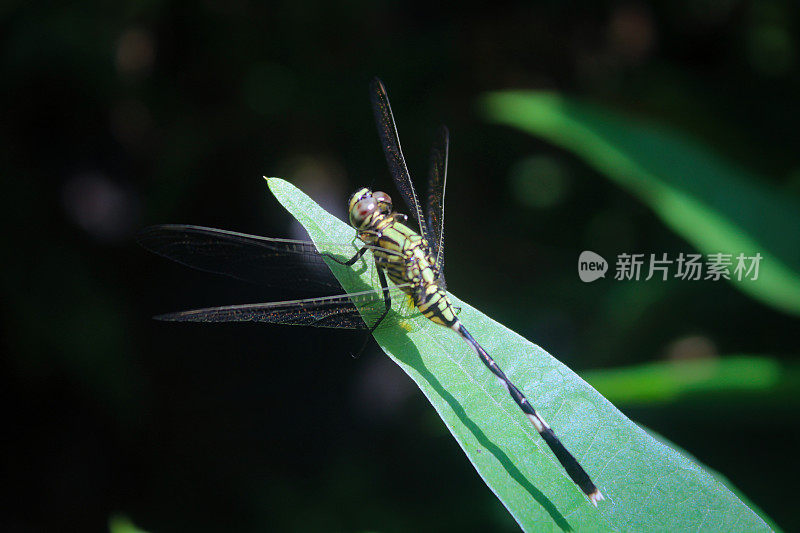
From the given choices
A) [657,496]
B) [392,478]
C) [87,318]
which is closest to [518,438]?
[657,496]

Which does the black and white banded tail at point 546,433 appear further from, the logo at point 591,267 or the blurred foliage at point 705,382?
the logo at point 591,267

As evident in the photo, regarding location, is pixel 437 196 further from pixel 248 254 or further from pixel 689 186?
pixel 689 186

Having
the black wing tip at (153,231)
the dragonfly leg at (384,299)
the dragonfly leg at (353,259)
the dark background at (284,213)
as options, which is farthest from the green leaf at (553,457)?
the dark background at (284,213)

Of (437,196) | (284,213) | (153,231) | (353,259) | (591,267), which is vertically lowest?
(153,231)

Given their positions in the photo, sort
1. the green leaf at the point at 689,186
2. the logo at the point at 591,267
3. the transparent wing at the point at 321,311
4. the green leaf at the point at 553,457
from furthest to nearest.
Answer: the logo at the point at 591,267 → the green leaf at the point at 689,186 → the transparent wing at the point at 321,311 → the green leaf at the point at 553,457

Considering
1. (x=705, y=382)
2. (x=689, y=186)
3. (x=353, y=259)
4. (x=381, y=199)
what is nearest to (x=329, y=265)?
(x=353, y=259)

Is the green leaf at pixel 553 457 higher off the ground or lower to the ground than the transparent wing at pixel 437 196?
lower
